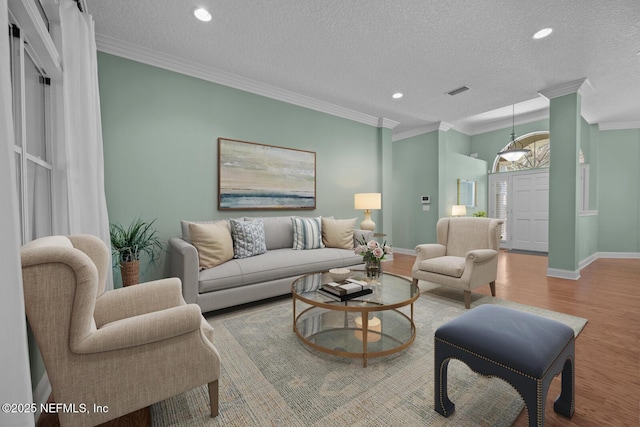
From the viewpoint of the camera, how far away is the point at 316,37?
281 centimetres

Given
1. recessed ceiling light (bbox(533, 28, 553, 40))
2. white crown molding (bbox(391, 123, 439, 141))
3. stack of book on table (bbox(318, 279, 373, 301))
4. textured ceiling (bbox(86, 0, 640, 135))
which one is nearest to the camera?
stack of book on table (bbox(318, 279, 373, 301))

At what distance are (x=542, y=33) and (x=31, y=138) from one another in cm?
438

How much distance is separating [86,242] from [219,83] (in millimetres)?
2733

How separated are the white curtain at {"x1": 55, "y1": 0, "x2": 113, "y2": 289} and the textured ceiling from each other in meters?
0.57

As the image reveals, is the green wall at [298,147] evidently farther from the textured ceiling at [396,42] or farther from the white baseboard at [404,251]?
the textured ceiling at [396,42]

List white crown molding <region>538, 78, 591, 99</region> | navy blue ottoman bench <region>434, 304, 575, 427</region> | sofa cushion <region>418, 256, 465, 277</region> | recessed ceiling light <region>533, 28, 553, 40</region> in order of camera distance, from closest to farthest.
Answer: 1. navy blue ottoman bench <region>434, 304, 575, 427</region>
2. recessed ceiling light <region>533, 28, 553, 40</region>
3. sofa cushion <region>418, 256, 465, 277</region>
4. white crown molding <region>538, 78, 591, 99</region>

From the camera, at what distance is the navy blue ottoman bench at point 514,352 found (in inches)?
44.8

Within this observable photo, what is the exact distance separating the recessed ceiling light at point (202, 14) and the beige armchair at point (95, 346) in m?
2.22

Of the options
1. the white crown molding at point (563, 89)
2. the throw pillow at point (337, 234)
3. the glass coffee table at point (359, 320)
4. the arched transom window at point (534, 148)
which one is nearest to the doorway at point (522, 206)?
the arched transom window at point (534, 148)

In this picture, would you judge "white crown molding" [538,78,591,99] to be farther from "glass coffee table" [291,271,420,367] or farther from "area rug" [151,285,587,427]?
"area rug" [151,285,587,427]

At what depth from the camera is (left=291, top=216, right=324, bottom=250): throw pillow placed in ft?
12.1

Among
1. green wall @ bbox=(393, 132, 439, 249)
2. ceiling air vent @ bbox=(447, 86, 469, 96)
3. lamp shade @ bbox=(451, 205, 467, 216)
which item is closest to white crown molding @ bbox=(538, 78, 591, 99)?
ceiling air vent @ bbox=(447, 86, 469, 96)

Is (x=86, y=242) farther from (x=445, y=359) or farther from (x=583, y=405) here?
(x=583, y=405)

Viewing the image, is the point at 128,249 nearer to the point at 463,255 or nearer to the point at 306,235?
the point at 306,235
